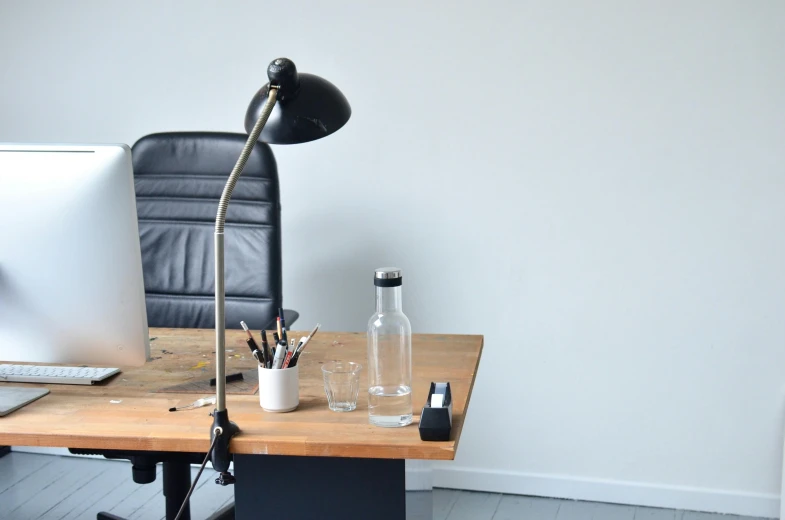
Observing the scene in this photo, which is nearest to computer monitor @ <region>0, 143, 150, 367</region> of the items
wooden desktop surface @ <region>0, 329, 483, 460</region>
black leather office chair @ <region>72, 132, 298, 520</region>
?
wooden desktop surface @ <region>0, 329, 483, 460</region>

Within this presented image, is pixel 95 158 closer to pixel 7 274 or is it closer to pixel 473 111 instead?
pixel 7 274

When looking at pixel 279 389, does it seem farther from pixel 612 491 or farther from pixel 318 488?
pixel 612 491

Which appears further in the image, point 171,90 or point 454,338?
point 171,90

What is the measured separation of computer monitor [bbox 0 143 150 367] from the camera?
1.53 m

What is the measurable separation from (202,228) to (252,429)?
3.99 feet

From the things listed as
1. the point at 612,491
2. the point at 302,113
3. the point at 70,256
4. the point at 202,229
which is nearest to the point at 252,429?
the point at 70,256

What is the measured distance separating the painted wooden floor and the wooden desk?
1178 mm

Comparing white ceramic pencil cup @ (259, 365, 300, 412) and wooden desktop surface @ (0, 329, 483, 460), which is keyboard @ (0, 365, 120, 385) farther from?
white ceramic pencil cup @ (259, 365, 300, 412)

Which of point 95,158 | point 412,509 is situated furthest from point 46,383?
point 412,509

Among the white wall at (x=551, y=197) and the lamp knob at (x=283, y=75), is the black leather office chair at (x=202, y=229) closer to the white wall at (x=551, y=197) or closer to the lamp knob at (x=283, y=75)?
the white wall at (x=551, y=197)

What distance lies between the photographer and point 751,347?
8.74 ft

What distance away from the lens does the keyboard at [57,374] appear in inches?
68.7

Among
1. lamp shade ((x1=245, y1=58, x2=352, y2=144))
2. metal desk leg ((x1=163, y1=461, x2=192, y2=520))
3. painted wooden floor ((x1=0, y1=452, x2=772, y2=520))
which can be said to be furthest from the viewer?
painted wooden floor ((x1=0, y1=452, x2=772, y2=520))

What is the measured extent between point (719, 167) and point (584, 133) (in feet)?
1.39
